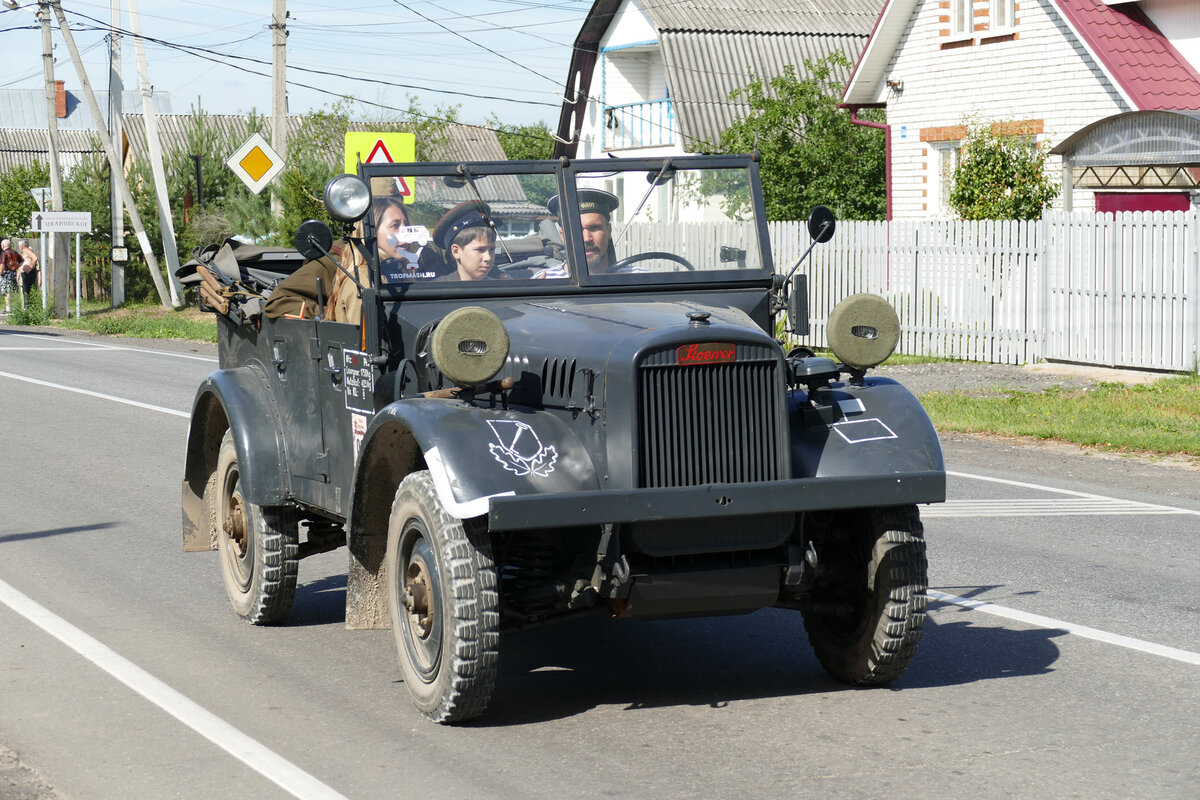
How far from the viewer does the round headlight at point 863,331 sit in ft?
19.2

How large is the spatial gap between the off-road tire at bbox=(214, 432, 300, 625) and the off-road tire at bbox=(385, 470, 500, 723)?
1.46 m

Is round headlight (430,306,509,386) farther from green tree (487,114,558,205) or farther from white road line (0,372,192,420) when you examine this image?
green tree (487,114,558,205)

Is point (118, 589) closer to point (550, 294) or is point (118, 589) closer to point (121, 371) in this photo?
point (550, 294)

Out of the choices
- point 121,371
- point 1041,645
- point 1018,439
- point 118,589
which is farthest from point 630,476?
point 121,371

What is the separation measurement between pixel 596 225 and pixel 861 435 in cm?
158

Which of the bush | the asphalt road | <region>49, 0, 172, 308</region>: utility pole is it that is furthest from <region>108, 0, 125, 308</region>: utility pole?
the asphalt road

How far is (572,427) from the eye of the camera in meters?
5.39

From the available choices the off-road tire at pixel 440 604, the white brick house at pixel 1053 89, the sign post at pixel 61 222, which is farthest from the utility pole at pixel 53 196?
the off-road tire at pixel 440 604

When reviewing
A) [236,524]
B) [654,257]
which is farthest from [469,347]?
[236,524]

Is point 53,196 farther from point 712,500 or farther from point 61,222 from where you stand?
point 712,500

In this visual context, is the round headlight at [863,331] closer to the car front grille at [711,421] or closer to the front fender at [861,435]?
the front fender at [861,435]

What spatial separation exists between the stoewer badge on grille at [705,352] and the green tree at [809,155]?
A: 2554 cm

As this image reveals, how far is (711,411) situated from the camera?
5.27 metres

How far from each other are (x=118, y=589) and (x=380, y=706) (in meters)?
2.78
